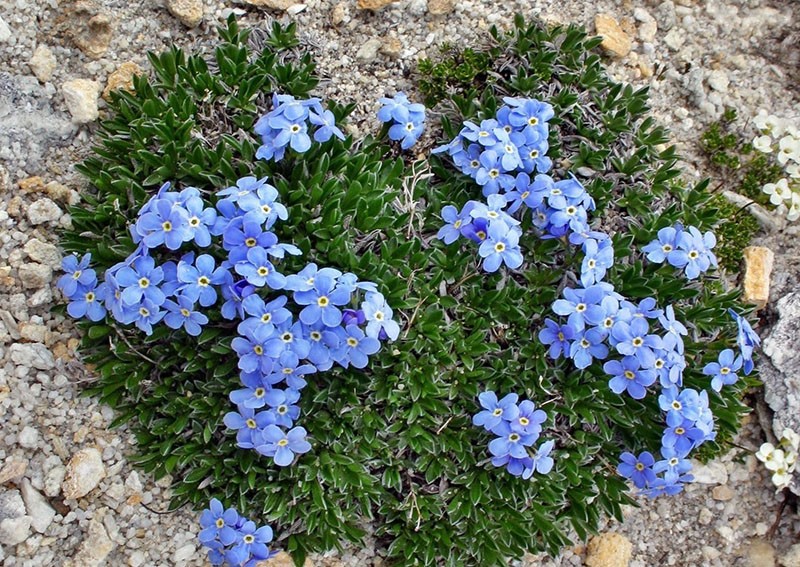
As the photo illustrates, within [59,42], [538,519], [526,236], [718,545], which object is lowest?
[718,545]

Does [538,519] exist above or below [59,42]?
below

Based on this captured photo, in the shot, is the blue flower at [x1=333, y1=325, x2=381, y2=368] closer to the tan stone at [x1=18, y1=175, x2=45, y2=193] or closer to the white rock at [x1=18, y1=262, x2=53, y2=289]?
the white rock at [x1=18, y1=262, x2=53, y2=289]

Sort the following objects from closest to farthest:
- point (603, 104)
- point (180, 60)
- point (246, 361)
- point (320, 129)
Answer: point (246, 361), point (320, 129), point (180, 60), point (603, 104)

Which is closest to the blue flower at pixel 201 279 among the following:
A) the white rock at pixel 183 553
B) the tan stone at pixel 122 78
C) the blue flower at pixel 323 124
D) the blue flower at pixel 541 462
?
the blue flower at pixel 323 124

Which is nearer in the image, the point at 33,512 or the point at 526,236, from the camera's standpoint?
the point at 33,512

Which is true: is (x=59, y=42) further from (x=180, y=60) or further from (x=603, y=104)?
(x=603, y=104)

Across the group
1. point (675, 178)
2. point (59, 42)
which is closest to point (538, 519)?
point (675, 178)

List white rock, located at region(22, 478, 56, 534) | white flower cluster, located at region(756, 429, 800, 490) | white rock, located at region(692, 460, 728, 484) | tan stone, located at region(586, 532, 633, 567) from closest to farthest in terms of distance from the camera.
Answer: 1. white rock, located at region(22, 478, 56, 534)
2. tan stone, located at region(586, 532, 633, 567)
3. white flower cluster, located at region(756, 429, 800, 490)
4. white rock, located at region(692, 460, 728, 484)

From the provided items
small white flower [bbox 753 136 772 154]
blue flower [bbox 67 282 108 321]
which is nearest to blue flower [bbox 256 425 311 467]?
blue flower [bbox 67 282 108 321]
